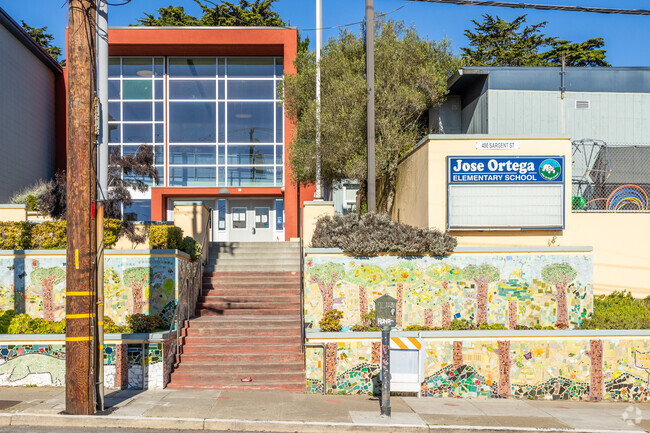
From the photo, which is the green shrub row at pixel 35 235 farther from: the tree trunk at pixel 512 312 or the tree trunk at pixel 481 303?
the tree trunk at pixel 512 312

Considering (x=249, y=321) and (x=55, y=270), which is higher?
(x=55, y=270)

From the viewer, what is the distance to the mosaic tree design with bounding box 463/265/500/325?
13383 millimetres

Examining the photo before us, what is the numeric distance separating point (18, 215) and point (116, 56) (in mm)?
11292

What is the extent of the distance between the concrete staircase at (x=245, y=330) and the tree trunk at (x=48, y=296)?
2.60 metres

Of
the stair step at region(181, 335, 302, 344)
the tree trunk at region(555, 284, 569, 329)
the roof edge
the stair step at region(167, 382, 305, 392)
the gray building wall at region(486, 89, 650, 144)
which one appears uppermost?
the roof edge

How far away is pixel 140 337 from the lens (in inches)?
476

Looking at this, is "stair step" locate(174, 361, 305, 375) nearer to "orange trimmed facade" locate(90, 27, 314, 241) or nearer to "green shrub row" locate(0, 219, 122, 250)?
"green shrub row" locate(0, 219, 122, 250)

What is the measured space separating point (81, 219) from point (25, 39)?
17699 millimetres

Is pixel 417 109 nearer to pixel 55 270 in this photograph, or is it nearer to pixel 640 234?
pixel 640 234

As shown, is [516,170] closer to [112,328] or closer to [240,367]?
[240,367]

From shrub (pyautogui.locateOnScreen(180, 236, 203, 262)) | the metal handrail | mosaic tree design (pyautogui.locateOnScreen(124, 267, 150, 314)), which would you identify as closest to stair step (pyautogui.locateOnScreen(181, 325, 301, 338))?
the metal handrail

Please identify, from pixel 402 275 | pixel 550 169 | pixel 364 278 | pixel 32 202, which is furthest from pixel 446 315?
pixel 32 202

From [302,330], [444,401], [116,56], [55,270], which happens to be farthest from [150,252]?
[116,56]

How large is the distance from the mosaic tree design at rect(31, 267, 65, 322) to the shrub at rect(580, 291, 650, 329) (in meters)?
10.4
